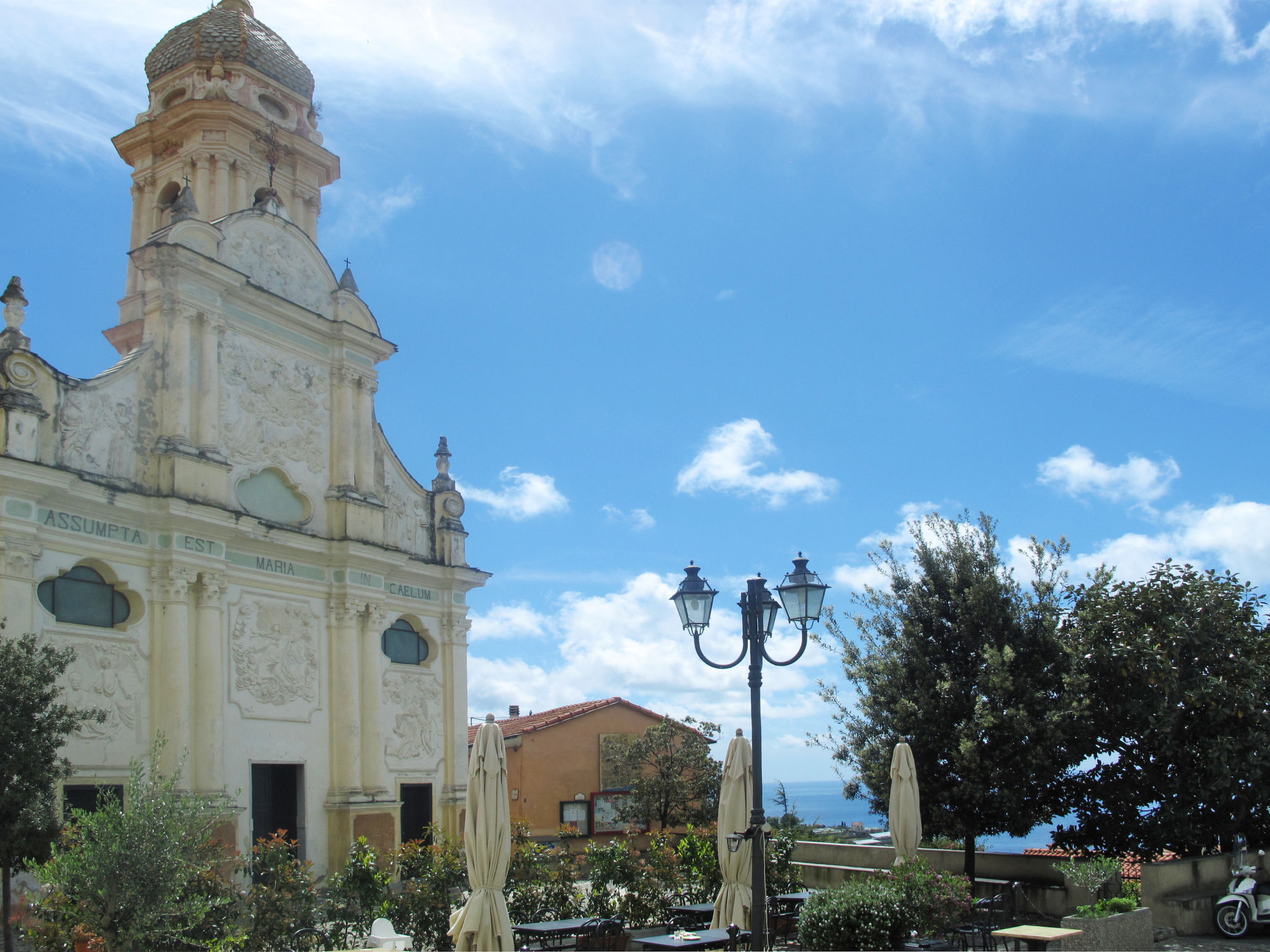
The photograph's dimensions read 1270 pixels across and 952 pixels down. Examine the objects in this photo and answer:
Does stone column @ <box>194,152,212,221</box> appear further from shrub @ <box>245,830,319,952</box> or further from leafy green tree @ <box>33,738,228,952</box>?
leafy green tree @ <box>33,738,228,952</box>

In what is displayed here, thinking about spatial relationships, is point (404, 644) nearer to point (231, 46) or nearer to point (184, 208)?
point (184, 208)

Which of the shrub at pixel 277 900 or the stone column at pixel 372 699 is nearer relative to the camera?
the shrub at pixel 277 900

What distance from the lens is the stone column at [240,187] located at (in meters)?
24.7

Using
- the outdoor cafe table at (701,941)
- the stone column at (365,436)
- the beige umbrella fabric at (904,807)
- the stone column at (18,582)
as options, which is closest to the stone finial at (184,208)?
the stone column at (365,436)

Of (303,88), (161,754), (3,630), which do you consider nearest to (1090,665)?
(161,754)

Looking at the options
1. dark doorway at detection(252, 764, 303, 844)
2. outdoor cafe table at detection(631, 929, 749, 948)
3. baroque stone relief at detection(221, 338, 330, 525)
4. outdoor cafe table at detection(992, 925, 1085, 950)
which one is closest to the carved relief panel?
dark doorway at detection(252, 764, 303, 844)

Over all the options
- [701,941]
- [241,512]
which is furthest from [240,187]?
[701,941]

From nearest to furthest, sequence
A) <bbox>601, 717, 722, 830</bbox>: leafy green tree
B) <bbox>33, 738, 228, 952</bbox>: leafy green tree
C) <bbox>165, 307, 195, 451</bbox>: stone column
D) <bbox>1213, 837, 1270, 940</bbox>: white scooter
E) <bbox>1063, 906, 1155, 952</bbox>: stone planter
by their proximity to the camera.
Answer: <bbox>33, 738, 228, 952</bbox>: leafy green tree → <bbox>1063, 906, 1155, 952</bbox>: stone planter → <bbox>1213, 837, 1270, 940</bbox>: white scooter → <bbox>165, 307, 195, 451</bbox>: stone column → <bbox>601, 717, 722, 830</bbox>: leafy green tree

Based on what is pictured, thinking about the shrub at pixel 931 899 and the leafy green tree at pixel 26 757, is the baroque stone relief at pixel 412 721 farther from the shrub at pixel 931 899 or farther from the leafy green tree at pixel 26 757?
the shrub at pixel 931 899

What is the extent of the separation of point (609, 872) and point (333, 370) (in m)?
13.3

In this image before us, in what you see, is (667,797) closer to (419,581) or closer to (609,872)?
(419,581)

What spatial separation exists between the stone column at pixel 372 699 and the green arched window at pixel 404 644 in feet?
2.34

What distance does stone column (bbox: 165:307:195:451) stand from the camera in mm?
19562

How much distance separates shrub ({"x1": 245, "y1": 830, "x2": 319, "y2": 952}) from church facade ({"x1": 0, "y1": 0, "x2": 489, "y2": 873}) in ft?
13.5
